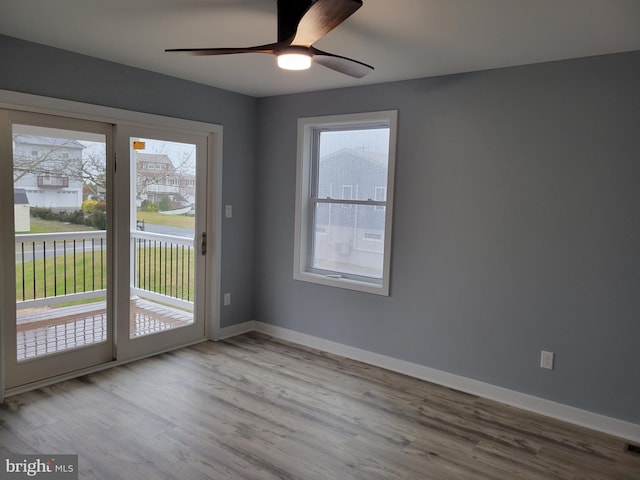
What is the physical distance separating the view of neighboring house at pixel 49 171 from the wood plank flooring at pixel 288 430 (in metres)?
1.36

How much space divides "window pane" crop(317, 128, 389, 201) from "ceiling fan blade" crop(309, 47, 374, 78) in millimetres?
1265

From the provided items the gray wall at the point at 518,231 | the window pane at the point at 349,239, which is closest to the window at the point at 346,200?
the window pane at the point at 349,239

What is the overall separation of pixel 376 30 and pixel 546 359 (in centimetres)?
246

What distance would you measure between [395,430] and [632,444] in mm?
1468

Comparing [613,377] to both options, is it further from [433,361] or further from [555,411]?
[433,361]

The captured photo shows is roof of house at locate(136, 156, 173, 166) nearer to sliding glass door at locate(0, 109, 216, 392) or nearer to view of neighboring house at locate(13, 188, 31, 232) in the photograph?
sliding glass door at locate(0, 109, 216, 392)

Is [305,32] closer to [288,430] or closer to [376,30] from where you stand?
[376,30]

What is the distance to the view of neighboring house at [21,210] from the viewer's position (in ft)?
10.4

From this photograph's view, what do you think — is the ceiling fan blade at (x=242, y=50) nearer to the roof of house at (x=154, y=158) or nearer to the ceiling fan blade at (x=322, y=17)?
the ceiling fan blade at (x=322, y=17)

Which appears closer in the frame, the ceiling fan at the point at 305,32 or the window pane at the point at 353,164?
the ceiling fan at the point at 305,32

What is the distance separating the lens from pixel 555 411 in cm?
324

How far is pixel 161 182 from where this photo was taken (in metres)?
4.07

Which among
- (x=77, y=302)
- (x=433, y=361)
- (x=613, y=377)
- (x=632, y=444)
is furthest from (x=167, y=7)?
(x=632, y=444)

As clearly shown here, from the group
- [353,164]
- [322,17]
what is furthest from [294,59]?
[353,164]
